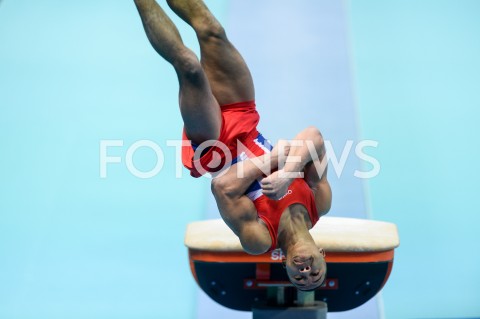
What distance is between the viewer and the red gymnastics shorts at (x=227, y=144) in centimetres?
274

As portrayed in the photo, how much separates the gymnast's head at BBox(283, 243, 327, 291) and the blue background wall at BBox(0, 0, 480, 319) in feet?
6.04

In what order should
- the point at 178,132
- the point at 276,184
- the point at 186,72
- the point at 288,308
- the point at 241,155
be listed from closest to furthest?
the point at 276,184
the point at 186,72
the point at 241,155
the point at 288,308
the point at 178,132

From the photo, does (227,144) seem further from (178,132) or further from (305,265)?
(178,132)

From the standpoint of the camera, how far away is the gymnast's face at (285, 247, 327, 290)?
8.52ft

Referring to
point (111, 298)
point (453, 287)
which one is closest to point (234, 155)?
point (111, 298)

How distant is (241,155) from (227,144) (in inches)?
2.8

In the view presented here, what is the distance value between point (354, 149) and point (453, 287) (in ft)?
4.71

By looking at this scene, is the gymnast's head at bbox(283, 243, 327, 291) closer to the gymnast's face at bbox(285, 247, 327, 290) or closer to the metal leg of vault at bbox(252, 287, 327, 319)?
the gymnast's face at bbox(285, 247, 327, 290)

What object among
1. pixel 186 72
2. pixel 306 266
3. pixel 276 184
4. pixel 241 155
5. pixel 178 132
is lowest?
pixel 306 266

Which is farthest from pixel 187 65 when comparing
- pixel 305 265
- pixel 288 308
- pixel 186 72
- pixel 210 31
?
pixel 288 308

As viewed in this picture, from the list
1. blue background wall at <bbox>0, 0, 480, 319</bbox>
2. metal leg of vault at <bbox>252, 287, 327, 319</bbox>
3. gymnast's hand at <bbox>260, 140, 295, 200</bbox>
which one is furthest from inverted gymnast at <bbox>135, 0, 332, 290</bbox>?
blue background wall at <bbox>0, 0, 480, 319</bbox>

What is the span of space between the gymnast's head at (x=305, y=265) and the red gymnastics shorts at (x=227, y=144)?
16.7 inches

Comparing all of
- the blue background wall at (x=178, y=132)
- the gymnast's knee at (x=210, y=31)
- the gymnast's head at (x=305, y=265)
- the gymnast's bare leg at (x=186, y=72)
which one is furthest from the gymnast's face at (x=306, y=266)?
the blue background wall at (x=178, y=132)

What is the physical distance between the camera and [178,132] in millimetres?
6074
